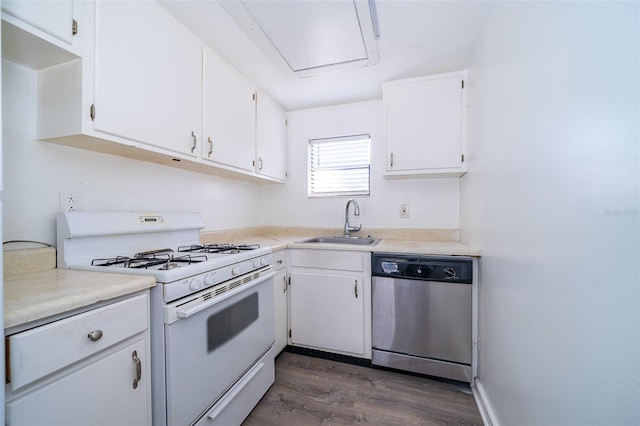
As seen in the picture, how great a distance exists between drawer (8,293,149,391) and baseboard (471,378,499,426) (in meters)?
1.71

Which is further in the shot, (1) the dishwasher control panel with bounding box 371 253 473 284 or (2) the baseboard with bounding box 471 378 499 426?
(1) the dishwasher control panel with bounding box 371 253 473 284

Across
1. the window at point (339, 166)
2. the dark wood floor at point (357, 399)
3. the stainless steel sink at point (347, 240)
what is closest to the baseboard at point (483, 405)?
the dark wood floor at point (357, 399)

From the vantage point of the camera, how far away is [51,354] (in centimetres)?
69

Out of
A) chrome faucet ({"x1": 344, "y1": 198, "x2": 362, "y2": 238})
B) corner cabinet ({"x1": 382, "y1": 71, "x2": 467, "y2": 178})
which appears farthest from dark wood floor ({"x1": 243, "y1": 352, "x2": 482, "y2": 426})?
corner cabinet ({"x1": 382, "y1": 71, "x2": 467, "y2": 178})

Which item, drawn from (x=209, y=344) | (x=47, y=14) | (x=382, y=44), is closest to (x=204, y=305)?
(x=209, y=344)

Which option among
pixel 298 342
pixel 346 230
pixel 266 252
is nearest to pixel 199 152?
pixel 266 252

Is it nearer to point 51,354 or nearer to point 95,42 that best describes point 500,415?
point 51,354

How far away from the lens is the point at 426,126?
2.05 m

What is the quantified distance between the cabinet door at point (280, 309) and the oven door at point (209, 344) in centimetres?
34

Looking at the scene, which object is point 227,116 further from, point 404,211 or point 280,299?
point 404,211

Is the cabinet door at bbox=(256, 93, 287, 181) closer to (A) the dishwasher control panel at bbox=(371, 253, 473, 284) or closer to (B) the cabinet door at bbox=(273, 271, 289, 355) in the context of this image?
(B) the cabinet door at bbox=(273, 271, 289, 355)

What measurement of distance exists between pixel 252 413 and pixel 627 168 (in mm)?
1884

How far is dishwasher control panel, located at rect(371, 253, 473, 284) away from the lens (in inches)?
66.4

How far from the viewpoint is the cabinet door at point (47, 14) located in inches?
33.1
